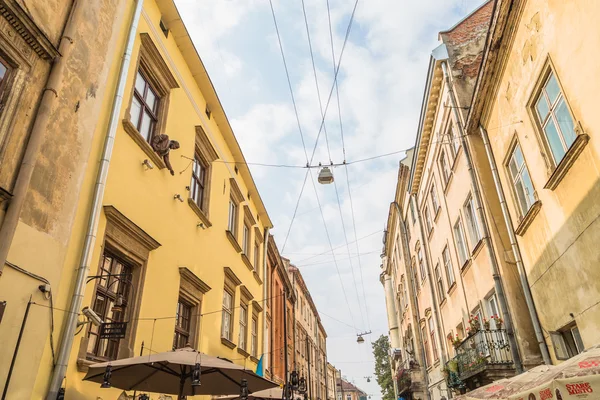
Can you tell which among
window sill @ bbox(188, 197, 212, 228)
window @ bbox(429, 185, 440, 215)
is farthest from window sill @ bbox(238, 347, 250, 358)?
window @ bbox(429, 185, 440, 215)

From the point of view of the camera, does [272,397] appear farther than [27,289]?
Yes

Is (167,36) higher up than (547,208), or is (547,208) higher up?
(167,36)

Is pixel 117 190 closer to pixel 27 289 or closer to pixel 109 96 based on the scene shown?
pixel 109 96

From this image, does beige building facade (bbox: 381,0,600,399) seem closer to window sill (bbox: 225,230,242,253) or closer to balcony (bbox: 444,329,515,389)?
balcony (bbox: 444,329,515,389)

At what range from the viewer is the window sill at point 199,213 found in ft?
33.8

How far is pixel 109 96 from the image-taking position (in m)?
7.31

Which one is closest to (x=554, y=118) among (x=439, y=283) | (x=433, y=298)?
(x=439, y=283)

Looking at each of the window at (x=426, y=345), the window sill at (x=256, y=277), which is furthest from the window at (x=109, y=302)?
the window at (x=426, y=345)

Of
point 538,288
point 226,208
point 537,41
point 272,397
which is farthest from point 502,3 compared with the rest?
point 272,397

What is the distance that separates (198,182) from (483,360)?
8.69 meters

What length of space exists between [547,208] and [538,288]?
199 cm

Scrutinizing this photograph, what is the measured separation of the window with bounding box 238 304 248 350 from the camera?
564 inches

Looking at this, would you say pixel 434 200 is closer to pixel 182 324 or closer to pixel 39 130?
pixel 182 324

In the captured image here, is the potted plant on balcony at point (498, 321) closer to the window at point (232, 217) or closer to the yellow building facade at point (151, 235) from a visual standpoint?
the yellow building facade at point (151, 235)
